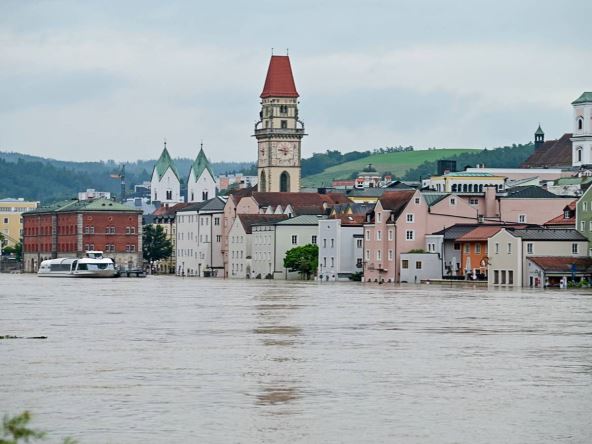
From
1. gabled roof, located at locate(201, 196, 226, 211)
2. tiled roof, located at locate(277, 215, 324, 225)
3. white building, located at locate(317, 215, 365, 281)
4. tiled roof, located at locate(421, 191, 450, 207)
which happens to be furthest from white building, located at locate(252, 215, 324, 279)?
gabled roof, located at locate(201, 196, 226, 211)

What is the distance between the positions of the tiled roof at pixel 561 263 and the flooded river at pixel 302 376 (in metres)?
38.7

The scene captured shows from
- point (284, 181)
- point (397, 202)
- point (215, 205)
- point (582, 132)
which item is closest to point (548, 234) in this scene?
point (397, 202)

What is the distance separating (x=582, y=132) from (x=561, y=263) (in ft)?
283

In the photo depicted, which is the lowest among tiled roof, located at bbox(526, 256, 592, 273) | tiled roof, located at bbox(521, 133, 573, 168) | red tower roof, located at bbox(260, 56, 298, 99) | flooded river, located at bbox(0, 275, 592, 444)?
flooded river, located at bbox(0, 275, 592, 444)

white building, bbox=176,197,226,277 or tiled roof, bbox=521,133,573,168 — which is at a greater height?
tiled roof, bbox=521,133,573,168

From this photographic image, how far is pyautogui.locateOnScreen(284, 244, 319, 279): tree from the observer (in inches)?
5354

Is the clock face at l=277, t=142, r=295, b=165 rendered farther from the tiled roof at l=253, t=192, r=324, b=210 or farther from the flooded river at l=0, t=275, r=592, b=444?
the flooded river at l=0, t=275, r=592, b=444

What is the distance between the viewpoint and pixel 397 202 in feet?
412

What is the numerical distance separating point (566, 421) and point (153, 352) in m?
15.4

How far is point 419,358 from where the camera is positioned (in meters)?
42.7

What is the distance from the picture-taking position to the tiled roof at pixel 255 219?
15185 centimetres

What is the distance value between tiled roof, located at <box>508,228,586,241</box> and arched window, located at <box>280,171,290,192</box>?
86.8m

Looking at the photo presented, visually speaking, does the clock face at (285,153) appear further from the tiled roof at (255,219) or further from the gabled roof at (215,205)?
the tiled roof at (255,219)

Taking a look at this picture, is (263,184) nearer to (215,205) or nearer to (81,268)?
(215,205)
